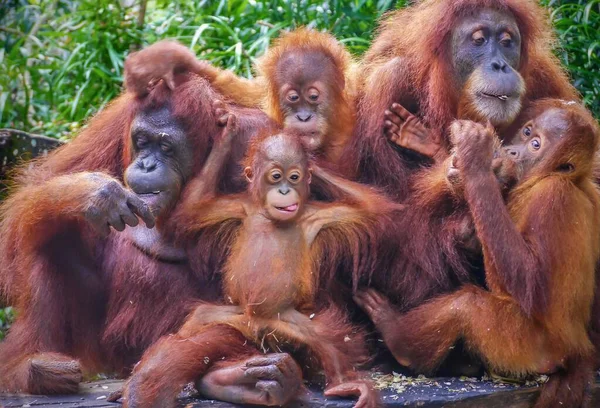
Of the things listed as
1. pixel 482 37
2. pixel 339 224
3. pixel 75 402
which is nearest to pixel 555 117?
pixel 482 37

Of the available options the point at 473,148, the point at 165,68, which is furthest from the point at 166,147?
the point at 473,148

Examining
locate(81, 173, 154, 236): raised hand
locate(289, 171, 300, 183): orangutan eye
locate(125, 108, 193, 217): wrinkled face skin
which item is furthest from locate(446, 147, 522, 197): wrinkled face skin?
locate(81, 173, 154, 236): raised hand

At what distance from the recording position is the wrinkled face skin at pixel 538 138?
3.57m

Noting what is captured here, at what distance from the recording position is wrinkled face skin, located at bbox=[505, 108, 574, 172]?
11.7ft

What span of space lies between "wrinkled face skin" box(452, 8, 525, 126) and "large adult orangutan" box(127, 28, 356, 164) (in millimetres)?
526

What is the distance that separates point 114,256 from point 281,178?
74 centimetres

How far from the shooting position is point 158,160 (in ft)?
11.9

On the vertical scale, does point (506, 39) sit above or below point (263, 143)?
above

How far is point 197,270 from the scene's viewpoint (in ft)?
12.0

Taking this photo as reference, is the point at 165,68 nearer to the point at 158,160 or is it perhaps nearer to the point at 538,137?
the point at 158,160

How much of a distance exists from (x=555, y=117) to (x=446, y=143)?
45cm

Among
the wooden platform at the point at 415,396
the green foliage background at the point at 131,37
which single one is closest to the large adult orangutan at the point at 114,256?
the wooden platform at the point at 415,396

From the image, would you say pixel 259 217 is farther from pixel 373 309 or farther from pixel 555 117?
pixel 555 117

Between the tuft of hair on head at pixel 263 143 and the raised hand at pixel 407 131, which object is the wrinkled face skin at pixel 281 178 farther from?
the raised hand at pixel 407 131
